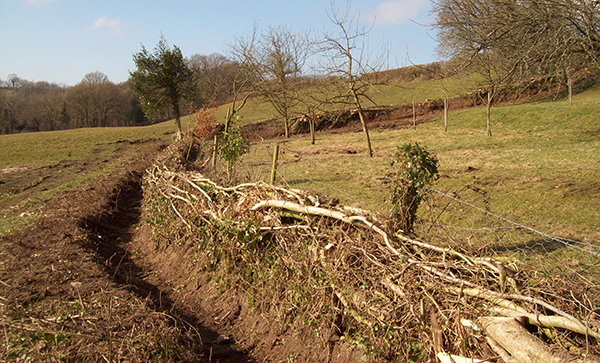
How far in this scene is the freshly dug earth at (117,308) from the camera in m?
3.24

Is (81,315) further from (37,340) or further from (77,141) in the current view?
(77,141)

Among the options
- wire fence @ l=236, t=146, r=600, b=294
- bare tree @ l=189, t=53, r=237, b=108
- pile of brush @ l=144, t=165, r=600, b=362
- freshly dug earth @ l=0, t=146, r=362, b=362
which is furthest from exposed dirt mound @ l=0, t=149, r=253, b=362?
bare tree @ l=189, t=53, r=237, b=108

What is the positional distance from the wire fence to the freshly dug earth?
139cm

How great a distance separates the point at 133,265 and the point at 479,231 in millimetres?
5137

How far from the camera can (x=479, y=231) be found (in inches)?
221

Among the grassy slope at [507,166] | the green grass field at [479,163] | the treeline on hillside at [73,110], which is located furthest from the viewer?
A: the treeline on hillside at [73,110]

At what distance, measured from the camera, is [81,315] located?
360 centimetres

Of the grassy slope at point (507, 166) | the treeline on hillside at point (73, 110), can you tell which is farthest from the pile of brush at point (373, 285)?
the treeline on hillside at point (73, 110)

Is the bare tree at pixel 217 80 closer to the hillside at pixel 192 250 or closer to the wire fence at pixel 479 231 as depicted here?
the wire fence at pixel 479 231

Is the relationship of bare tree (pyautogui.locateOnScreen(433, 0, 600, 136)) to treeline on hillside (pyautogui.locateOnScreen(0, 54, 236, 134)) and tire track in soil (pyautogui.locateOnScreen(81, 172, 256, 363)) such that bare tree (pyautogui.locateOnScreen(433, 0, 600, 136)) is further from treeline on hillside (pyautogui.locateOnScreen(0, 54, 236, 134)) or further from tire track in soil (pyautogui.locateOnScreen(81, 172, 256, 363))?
treeline on hillside (pyautogui.locateOnScreen(0, 54, 236, 134))

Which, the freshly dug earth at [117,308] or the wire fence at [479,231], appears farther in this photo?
the freshly dug earth at [117,308]

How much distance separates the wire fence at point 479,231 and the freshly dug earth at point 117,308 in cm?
139

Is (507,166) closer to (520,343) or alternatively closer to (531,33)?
(531,33)

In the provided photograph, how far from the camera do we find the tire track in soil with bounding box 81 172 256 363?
13.2ft
